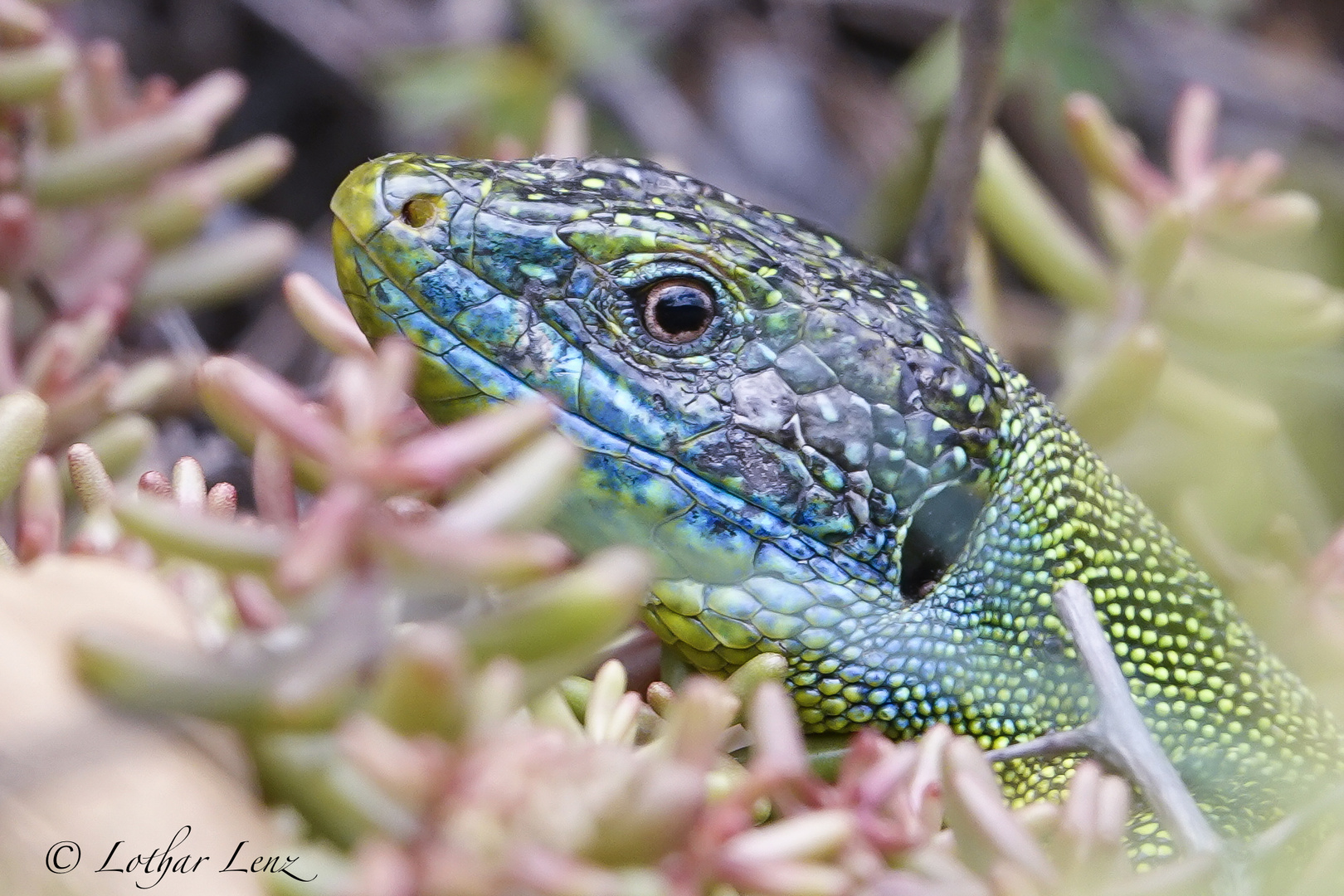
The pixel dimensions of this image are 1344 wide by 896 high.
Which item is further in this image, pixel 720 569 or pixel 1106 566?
pixel 1106 566

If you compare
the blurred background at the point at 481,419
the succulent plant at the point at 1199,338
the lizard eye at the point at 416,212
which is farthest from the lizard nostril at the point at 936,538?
the lizard eye at the point at 416,212

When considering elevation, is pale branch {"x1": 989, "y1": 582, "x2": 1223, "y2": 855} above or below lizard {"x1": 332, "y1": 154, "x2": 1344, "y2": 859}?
above

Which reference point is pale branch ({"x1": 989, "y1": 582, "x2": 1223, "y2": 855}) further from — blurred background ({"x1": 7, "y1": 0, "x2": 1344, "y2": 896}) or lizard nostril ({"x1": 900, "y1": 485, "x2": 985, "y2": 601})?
lizard nostril ({"x1": 900, "y1": 485, "x2": 985, "y2": 601})

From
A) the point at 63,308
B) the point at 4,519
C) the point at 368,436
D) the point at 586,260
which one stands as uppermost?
the point at 368,436

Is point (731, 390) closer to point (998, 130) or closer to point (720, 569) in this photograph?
point (720, 569)

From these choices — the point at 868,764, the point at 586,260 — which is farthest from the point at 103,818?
the point at 586,260

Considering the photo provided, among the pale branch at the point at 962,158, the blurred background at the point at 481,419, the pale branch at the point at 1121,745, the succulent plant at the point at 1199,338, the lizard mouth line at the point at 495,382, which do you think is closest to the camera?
the blurred background at the point at 481,419

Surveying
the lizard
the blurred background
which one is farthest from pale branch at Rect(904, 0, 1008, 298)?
the lizard

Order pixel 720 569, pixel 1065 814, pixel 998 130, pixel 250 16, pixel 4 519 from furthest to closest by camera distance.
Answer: pixel 998 130 < pixel 250 16 < pixel 4 519 < pixel 720 569 < pixel 1065 814

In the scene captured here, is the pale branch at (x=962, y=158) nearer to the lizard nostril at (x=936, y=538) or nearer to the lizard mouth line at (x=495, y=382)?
the lizard nostril at (x=936, y=538)
